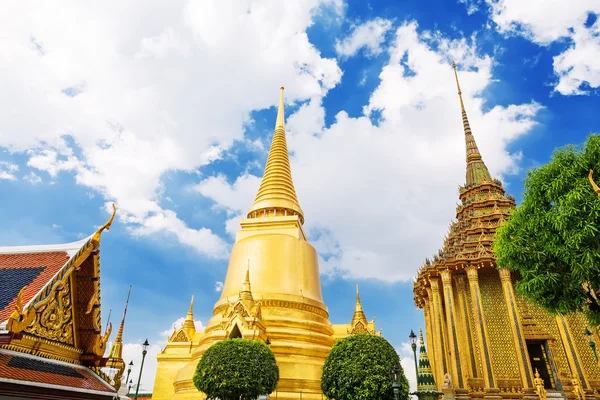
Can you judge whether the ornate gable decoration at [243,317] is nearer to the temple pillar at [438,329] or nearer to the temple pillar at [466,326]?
the temple pillar at [438,329]

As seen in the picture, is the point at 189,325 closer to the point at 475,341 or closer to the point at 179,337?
the point at 179,337

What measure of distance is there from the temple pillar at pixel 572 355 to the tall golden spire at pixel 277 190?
16707mm

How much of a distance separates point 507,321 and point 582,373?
12.6 ft

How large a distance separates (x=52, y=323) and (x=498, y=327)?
22.2 metres

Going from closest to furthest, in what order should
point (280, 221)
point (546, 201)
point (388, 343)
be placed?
point (546, 201) → point (388, 343) → point (280, 221)

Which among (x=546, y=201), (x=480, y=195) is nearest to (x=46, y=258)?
(x=546, y=201)

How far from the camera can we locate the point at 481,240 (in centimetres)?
2328

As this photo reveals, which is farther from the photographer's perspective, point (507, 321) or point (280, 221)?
point (280, 221)

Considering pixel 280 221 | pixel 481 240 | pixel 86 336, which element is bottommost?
pixel 86 336

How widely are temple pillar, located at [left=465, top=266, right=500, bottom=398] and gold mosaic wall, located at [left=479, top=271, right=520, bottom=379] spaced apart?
0.93m

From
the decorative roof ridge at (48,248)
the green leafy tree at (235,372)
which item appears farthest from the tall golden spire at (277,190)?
the decorative roof ridge at (48,248)

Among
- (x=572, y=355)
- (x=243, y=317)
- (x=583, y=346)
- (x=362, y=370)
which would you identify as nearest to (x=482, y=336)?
(x=572, y=355)

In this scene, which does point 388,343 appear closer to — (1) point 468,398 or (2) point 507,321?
(1) point 468,398

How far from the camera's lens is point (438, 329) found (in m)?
23.1
